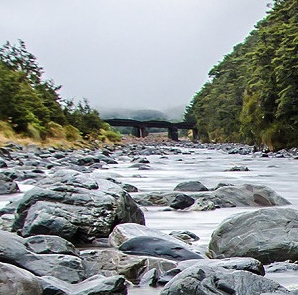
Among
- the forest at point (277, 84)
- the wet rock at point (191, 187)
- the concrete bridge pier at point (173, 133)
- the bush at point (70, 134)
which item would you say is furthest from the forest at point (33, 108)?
the concrete bridge pier at point (173, 133)

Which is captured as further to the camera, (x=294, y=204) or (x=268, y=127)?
(x=268, y=127)

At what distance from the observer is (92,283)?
238cm

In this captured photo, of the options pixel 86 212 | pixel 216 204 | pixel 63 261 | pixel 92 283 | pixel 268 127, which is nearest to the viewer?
pixel 92 283

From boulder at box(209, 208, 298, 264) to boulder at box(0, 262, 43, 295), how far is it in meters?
1.47

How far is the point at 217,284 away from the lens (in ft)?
7.43

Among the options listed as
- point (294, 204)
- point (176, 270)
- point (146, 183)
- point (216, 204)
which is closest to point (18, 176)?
point (146, 183)

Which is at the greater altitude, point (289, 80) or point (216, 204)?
point (289, 80)

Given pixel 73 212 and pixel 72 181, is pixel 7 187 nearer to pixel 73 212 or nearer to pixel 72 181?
pixel 72 181

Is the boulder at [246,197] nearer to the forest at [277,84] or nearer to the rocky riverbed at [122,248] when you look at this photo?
the rocky riverbed at [122,248]

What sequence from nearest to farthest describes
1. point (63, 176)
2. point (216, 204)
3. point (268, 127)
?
point (63, 176)
point (216, 204)
point (268, 127)

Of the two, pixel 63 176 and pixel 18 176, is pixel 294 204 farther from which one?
pixel 18 176

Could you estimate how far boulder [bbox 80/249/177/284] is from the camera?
2934 mm

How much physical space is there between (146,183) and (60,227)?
5.79 meters

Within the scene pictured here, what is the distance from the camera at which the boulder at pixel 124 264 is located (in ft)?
9.62
